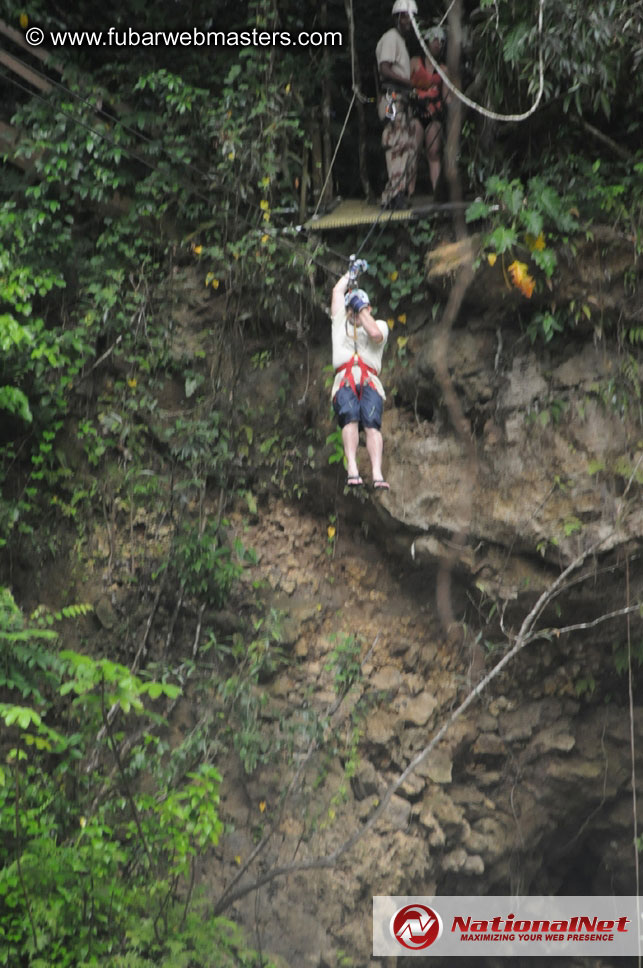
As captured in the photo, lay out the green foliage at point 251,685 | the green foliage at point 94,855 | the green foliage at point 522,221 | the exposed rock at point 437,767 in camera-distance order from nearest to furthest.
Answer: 1. the green foliage at point 94,855
2. the green foliage at point 522,221
3. the green foliage at point 251,685
4. the exposed rock at point 437,767

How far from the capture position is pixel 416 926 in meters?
6.42

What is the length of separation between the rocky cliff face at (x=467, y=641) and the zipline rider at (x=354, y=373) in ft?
4.10

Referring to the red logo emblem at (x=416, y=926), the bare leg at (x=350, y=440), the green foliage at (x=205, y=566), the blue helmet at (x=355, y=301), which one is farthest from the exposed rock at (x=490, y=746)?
the blue helmet at (x=355, y=301)

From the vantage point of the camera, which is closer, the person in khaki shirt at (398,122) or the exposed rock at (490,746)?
the person in khaki shirt at (398,122)

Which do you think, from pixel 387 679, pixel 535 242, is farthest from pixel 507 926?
pixel 535 242

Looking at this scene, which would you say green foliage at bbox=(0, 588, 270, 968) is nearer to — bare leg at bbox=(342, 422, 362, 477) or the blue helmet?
bare leg at bbox=(342, 422, 362, 477)

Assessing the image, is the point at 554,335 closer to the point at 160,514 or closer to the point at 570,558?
the point at 570,558

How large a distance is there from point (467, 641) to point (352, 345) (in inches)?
104

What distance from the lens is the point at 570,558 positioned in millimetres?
6285

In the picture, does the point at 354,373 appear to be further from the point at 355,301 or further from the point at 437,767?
the point at 437,767

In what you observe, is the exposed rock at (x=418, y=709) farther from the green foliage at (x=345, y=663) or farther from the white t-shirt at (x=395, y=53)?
the white t-shirt at (x=395, y=53)

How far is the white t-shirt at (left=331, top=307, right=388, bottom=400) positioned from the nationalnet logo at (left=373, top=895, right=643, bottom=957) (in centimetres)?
375

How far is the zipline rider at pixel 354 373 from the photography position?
547cm

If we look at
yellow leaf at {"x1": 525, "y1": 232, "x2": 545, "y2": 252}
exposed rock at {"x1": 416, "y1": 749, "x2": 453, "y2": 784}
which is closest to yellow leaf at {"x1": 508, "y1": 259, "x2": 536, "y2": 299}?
yellow leaf at {"x1": 525, "y1": 232, "x2": 545, "y2": 252}
